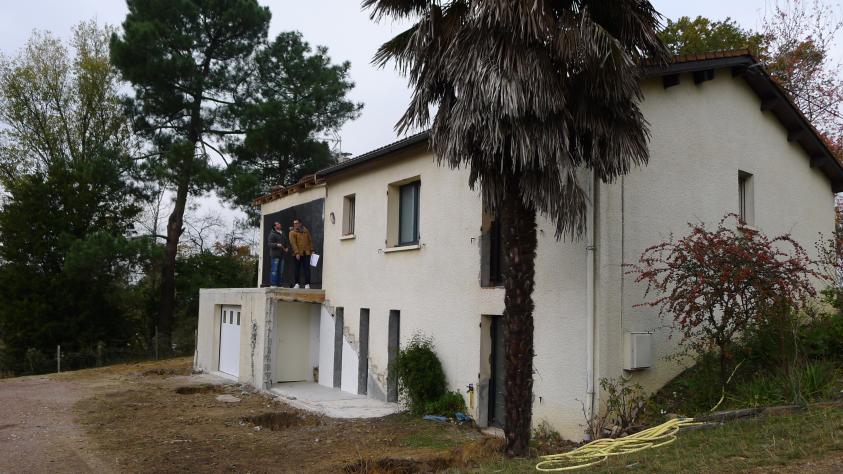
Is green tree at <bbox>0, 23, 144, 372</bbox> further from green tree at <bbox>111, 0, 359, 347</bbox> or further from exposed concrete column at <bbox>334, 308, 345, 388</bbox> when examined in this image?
exposed concrete column at <bbox>334, 308, 345, 388</bbox>

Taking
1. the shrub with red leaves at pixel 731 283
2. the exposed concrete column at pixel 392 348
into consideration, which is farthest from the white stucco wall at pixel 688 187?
the exposed concrete column at pixel 392 348

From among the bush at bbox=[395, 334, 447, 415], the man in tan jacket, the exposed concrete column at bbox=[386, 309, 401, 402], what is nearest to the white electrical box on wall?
the bush at bbox=[395, 334, 447, 415]

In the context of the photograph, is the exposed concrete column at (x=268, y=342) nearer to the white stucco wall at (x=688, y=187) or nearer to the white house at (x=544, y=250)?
the white house at (x=544, y=250)

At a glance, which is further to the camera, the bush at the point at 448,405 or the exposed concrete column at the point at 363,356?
the exposed concrete column at the point at 363,356

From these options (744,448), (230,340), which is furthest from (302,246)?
(744,448)

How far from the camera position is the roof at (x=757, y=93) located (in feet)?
35.8

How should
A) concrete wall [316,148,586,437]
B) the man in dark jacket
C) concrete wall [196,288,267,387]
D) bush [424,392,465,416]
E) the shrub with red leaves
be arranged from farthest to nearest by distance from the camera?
the man in dark jacket < concrete wall [196,288,267,387] < bush [424,392,465,416] < concrete wall [316,148,586,437] < the shrub with red leaves

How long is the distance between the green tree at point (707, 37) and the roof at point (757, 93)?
8.88m

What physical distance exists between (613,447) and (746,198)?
746 cm

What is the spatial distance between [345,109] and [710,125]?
20.3m

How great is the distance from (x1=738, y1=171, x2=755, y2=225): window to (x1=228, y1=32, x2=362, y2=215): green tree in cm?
1866

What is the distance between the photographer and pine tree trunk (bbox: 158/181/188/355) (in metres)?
29.2

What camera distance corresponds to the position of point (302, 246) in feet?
61.1

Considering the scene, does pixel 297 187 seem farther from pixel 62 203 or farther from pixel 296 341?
pixel 62 203
